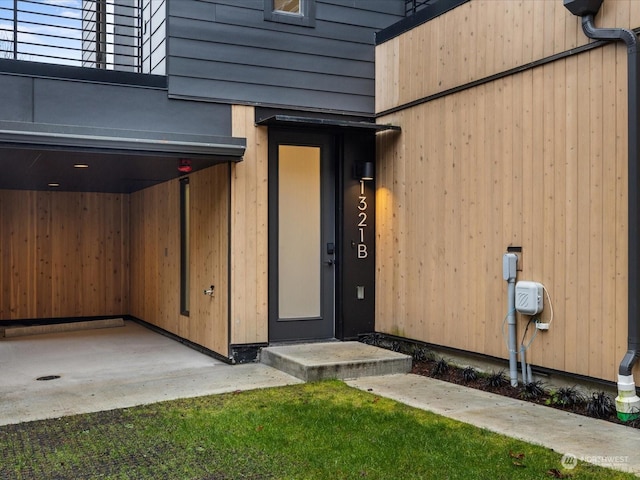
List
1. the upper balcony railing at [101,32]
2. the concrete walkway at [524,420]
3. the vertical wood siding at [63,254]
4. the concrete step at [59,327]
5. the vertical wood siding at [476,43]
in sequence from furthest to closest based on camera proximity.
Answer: the vertical wood siding at [63,254] → the concrete step at [59,327] → the upper balcony railing at [101,32] → the vertical wood siding at [476,43] → the concrete walkway at [524,420]

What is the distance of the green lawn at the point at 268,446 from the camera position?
3549 mm

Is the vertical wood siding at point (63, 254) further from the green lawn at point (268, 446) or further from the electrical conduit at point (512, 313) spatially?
the electrical conduit at point (512, 313)

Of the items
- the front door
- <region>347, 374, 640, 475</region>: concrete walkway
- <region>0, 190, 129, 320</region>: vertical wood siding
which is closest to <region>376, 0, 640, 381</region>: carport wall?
<region>347, 374, 640, 475</region>: concrete walkway

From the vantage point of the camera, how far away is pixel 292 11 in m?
7.16

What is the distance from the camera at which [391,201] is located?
23.6 feet

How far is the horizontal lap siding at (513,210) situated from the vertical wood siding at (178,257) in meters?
1.80

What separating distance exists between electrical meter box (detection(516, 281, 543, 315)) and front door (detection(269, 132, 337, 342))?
7.96ft

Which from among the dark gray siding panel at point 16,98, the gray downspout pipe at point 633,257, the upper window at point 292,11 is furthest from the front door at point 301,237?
the gray downspout pipe at point 633,257

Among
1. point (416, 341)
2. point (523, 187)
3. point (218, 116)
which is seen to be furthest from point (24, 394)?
point (523, 187)

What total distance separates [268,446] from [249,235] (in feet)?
10.3

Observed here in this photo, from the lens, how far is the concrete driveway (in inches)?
203

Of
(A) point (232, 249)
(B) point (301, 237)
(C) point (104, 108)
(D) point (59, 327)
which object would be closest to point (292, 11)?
(C) point (104, 108)

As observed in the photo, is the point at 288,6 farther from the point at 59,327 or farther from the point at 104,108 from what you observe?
the point at 59,327

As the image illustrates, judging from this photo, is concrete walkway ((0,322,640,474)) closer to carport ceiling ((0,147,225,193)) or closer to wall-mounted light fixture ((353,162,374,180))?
carport ceiling ((0,147,225,193))
